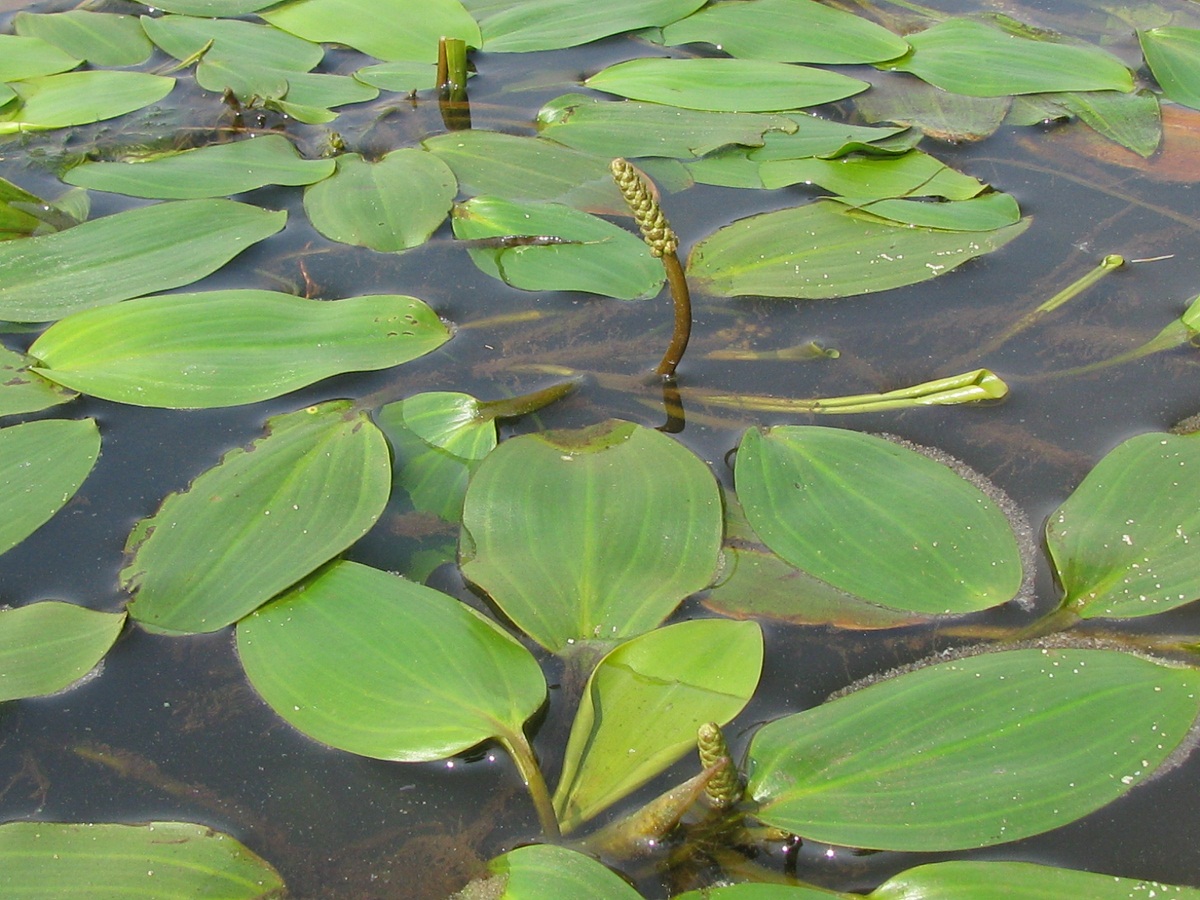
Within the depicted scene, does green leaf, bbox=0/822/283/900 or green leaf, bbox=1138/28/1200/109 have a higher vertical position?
green leaf, bbox=1138/28/1200/109

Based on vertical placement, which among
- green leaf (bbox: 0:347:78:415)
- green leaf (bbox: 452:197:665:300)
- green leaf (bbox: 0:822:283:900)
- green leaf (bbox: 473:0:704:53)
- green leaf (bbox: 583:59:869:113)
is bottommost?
green leaf (bbox: 0:822:283:900)

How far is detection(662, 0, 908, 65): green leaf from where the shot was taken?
2.33 metres

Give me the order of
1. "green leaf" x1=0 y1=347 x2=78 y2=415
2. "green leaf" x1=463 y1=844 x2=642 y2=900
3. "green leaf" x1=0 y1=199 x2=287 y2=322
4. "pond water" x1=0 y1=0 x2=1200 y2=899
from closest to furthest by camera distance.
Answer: "green leaf" x1=463 y1=844 x2=642 y2=900 → "pond water" x1=0 y1=0 x2=1200 y2=899 → "green leaf" x1=0 y1=347 x2=78 y2=415 → "green leaf" x1=0 y1=199 x2=287 y2=322

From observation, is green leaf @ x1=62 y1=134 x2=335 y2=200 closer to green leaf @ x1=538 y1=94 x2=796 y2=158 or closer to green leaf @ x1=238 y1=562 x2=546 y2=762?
green leaf @ x1=538 y1=94 x2=796 y2=158

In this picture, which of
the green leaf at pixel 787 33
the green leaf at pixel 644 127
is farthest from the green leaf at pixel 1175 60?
the green leaf at pixel 644 127

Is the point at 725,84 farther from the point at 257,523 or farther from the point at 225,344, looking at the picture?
the point at 257,523

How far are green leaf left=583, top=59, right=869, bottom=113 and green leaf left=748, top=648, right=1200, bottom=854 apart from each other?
4.58ft

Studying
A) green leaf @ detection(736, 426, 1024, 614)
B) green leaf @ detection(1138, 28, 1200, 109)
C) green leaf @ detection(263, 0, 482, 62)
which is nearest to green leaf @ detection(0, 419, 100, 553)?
green leaf @ detection(736, 426, 1024, 614)

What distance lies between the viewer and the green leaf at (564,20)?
2.40 metres

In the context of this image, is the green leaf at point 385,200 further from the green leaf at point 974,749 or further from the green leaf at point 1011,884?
the green leaf at point 1011,884

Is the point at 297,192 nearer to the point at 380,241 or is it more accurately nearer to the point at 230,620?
the point at 380,241

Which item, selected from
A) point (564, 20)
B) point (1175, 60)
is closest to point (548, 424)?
point (564, 20)

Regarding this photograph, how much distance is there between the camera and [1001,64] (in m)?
2.24

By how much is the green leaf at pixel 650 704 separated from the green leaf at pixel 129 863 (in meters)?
0.34
